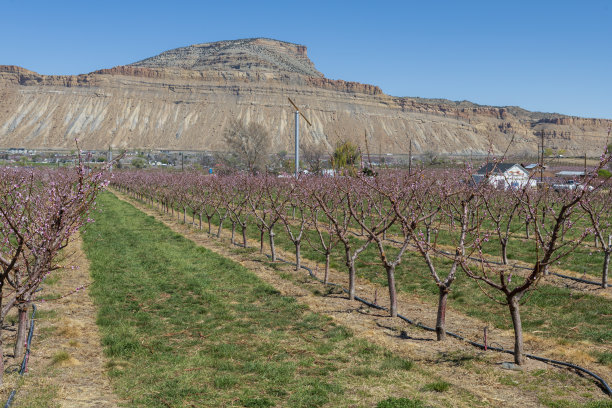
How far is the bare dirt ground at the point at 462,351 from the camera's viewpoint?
7953 millimetres

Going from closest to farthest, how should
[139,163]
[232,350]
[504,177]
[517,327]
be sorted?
1. [517,327]
2. [232,350]
3. [504,177]
4. [139,163]

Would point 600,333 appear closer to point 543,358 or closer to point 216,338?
point 543,358

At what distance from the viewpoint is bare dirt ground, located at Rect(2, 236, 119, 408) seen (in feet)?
24.9

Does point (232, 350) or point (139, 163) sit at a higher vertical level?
point (139, 163)

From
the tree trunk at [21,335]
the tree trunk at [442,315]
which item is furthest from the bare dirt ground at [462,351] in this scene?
the tree trunk at [21,335]

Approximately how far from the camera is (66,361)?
9.05 metres

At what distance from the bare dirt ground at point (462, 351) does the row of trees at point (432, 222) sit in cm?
53

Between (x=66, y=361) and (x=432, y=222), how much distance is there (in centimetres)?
1040

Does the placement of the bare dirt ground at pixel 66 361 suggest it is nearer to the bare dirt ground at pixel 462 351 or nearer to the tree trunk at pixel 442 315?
the bare dirt ground at pixel 462 351

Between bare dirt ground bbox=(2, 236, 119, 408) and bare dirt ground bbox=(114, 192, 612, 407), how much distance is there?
201 inches

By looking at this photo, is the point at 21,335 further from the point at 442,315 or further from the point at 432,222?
the point at 432,222

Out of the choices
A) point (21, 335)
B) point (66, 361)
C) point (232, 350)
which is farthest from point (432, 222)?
point (21, 335)

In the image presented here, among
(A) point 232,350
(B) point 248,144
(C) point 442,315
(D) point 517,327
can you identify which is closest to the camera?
(D) point 517,327

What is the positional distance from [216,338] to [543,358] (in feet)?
20.4
